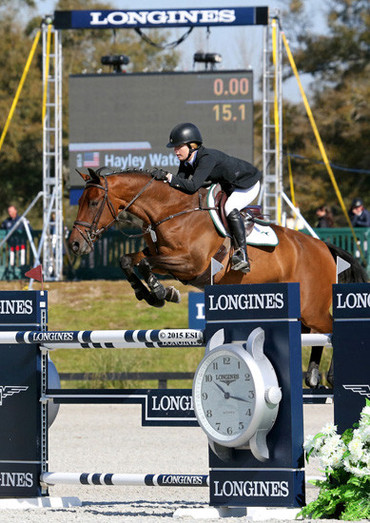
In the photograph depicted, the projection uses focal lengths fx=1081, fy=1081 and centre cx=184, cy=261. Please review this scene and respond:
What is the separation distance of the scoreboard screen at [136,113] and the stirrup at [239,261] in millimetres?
9834

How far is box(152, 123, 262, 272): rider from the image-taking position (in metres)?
8.31

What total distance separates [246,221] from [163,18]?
10273 millimetres

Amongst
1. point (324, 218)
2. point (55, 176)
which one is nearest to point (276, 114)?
point (324, 218)

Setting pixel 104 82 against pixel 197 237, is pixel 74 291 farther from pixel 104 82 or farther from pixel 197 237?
pixel 197 237

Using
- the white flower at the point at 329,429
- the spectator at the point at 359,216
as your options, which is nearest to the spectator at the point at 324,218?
the spectator at the point at 359,216

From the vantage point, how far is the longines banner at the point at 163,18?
1783 centimetres

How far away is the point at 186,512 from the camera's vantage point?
17.0 feet

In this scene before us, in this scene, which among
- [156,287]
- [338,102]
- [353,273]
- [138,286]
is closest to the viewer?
[156,287]

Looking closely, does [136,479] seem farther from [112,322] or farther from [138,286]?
[112,322]

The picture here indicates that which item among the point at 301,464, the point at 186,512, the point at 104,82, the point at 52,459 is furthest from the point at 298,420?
the point at 104,82

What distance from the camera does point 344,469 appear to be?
191 inches

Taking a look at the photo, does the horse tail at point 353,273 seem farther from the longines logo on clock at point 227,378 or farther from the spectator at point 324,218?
the spectator at point 324,218

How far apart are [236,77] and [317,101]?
18963 millimetres

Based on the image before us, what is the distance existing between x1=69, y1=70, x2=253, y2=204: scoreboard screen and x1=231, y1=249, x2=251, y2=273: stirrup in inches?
387
